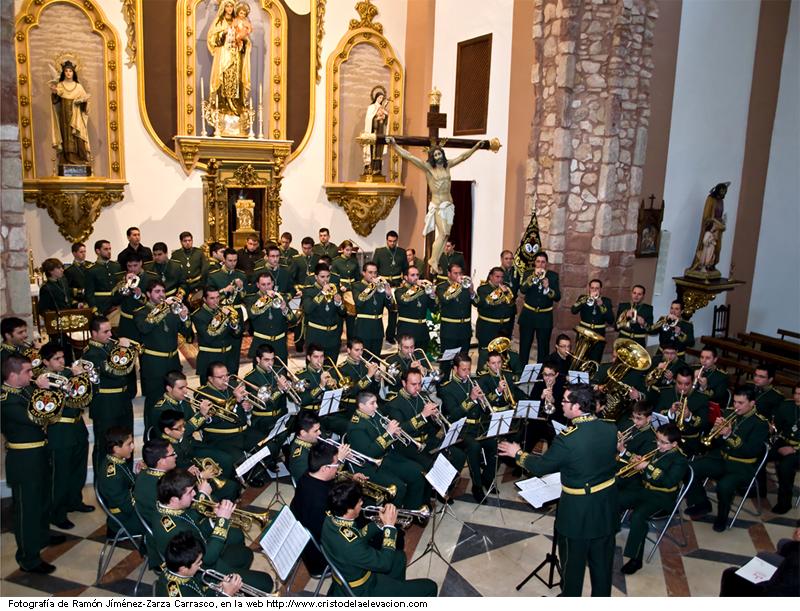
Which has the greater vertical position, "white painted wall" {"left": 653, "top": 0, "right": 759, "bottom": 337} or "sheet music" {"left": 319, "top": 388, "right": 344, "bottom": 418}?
"white painted wall" {"left": 653, "top": 0, "right": 759, "bottom": 337}

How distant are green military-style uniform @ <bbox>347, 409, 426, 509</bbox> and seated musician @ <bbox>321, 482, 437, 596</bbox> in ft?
5.70

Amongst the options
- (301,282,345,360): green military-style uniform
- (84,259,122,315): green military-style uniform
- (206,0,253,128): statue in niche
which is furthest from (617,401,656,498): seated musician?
(206,0,253,128): statue in niche

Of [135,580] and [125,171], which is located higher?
[125,171]

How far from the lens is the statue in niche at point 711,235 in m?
12.7

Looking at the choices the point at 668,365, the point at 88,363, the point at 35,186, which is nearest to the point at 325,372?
the point at 88,363

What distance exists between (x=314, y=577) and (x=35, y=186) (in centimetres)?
933

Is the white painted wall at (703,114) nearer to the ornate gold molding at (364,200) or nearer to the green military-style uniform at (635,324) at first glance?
the green military-style uniform at (635,324)

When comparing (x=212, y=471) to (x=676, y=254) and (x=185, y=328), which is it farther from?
(x=676, y=254)

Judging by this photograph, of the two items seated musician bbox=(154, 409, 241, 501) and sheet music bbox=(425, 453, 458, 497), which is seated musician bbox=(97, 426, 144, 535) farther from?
sheet music bbox=(425, 453, 458, 497)

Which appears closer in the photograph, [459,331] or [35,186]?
[459,331]

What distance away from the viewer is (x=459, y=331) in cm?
1038

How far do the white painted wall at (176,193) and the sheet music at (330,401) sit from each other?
25.4 feet

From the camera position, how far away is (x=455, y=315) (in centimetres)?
1032

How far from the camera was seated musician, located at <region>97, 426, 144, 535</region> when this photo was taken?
588cm
